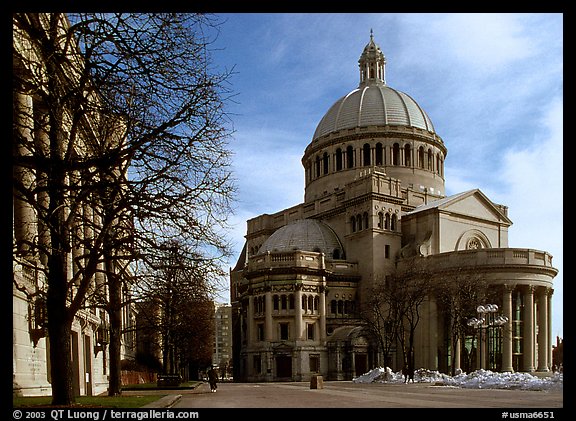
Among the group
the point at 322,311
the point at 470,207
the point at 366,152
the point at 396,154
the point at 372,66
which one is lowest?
the point at 322,311

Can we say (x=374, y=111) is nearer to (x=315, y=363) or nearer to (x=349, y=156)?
(x=349, y=156)

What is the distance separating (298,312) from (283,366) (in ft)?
22.2

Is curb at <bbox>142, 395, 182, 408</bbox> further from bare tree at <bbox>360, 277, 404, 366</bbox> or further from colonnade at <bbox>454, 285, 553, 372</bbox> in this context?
colonnade at <bbox>454, 285, 553, 372</bbox>

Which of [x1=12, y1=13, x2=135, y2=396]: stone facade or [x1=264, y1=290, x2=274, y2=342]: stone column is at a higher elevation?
[x1=12, y1=13, x2=135, y2=396]: stone facade

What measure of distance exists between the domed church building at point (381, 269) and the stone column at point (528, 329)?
114 millimetres

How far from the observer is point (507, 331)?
276ft

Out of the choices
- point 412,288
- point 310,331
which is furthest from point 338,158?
point 412,288

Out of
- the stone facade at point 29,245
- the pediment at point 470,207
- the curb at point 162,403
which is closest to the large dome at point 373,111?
the pediment at point 470,207

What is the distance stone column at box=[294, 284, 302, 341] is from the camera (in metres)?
91.8

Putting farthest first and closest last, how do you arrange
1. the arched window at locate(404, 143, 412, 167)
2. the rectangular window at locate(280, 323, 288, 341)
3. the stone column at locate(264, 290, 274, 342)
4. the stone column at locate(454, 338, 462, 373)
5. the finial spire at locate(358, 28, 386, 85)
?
the finial spire at locate(358, 28, 386, 85), the arched window at locate(404, 143, 412, 167), the rectangular window at locate(280, 323, 288, 341), the stone column at locate(264, 290, 274, 342), the stone column at locate(454, 338, 462, 373)

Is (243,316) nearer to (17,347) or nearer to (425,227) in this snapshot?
(425,227)

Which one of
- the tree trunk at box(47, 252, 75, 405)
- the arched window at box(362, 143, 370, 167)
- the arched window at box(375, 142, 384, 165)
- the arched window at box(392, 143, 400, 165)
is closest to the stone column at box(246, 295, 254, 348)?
the arched window at box(362, 143, 370, 167)

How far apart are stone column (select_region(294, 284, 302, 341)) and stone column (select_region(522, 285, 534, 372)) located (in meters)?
26.1

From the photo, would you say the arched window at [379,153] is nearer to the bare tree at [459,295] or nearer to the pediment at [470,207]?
the pediment at [470,207]
